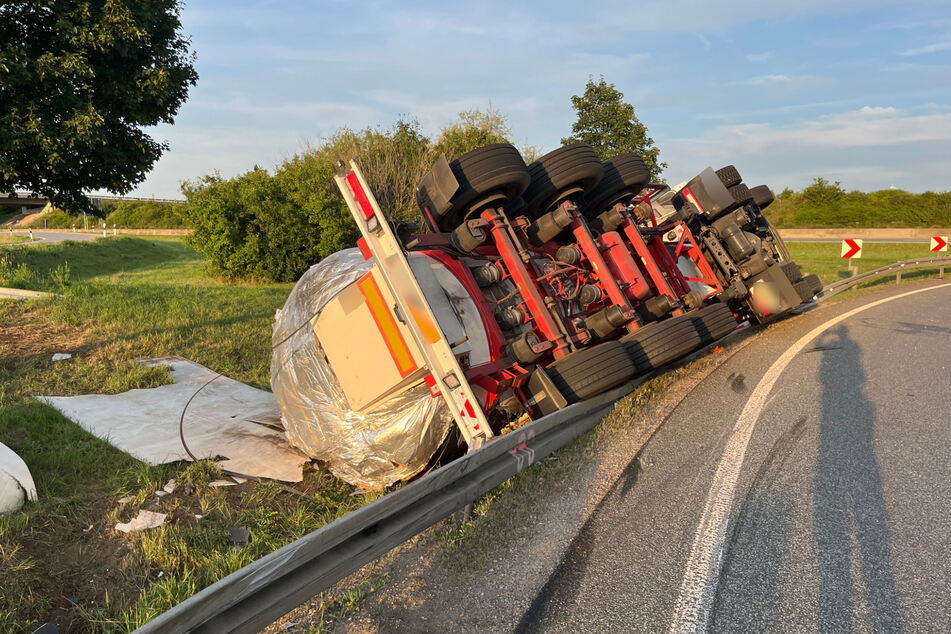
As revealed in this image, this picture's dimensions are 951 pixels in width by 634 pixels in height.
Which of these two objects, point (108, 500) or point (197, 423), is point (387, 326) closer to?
point (108, 500)

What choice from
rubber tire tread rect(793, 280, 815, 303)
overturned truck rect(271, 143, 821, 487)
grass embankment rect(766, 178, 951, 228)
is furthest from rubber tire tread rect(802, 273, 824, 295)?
grass embankment rect(766, 178, 951, 228)

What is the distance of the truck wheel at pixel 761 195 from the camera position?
895cm

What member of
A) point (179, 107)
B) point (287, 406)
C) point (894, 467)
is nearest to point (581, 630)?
point (894, 467)

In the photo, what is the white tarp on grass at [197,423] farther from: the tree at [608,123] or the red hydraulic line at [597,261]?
the tree at [608,123]

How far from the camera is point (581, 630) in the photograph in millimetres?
2277

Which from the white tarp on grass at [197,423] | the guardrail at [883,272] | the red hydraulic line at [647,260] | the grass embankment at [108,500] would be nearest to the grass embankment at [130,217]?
the grass embankment at [108,500]

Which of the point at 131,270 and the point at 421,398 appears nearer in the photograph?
the point at 421,398

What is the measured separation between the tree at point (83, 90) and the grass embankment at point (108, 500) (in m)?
3.38

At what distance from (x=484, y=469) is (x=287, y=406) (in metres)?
1.98

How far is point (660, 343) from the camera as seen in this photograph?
Result: 4805 millimetres

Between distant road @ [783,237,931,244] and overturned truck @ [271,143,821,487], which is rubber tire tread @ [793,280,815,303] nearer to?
overturned truck @ [271,143,821,487]

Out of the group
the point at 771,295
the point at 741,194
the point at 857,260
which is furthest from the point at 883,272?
the point at 857,260

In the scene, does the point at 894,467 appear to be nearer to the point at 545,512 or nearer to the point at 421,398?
the point at 545,512

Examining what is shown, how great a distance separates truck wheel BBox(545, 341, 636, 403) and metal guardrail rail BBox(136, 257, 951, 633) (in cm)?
36
